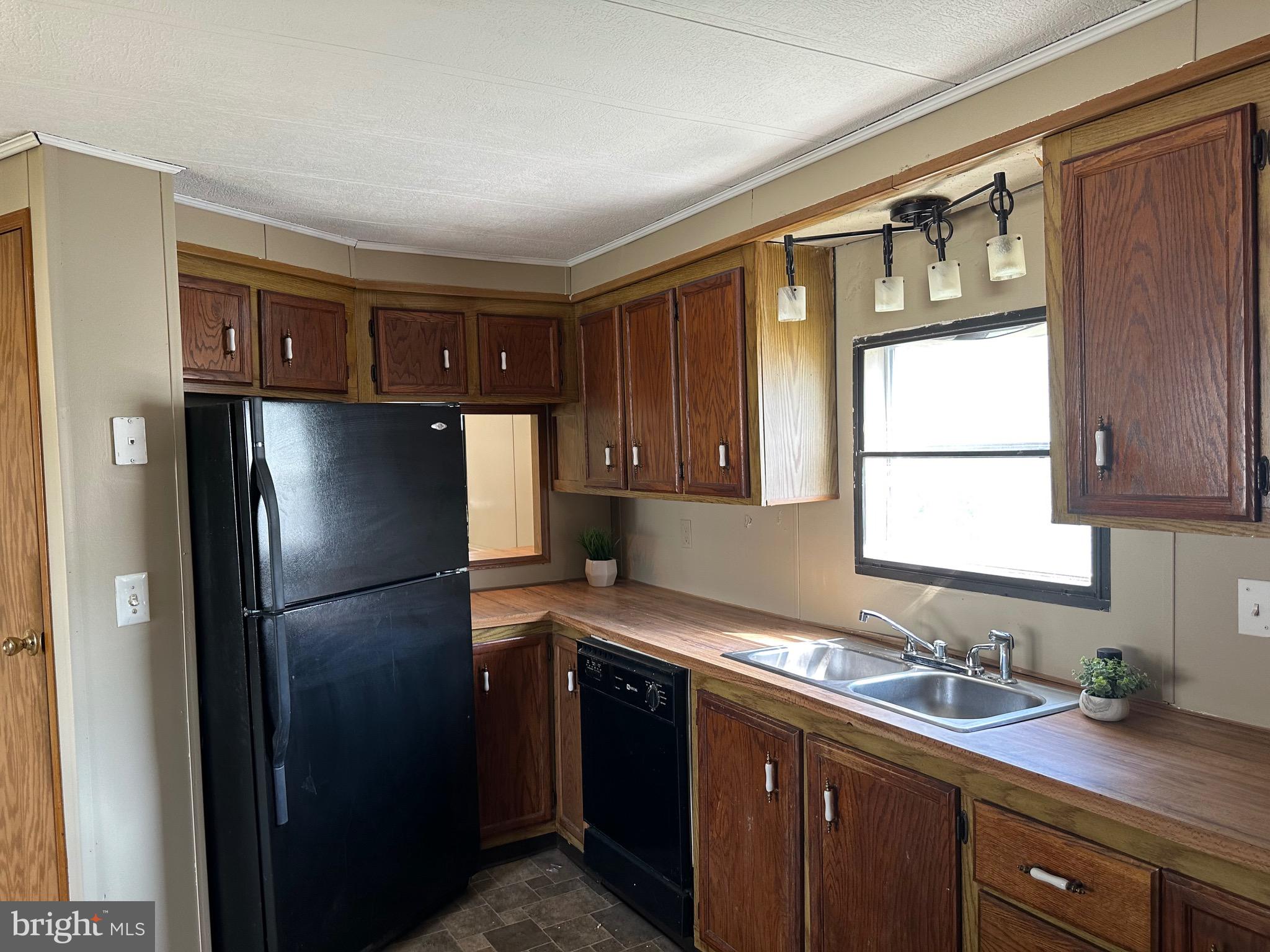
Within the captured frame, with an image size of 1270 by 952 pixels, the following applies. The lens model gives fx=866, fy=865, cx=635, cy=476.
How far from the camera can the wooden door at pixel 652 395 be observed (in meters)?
3.13

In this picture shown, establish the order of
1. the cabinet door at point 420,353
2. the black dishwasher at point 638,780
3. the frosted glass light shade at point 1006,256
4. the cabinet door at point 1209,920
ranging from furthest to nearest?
the cabinet door at point 420,353 < the black dishwasher at point 638,780 < the frosted glass light shade at point 1006,256 < the cabinet door at point 1209,920

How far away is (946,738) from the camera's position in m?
1.84

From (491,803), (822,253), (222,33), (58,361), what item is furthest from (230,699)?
(822,253)

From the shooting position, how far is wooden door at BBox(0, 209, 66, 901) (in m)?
2.24

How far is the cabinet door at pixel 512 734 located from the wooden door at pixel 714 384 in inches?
37.3

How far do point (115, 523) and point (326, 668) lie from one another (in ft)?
2.24

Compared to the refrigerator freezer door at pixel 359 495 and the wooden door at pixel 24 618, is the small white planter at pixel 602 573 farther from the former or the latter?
the wooden door at pixel 24 618

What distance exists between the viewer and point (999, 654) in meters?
2.27

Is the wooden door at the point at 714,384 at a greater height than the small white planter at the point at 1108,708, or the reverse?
the wooden door at the point at 714,384

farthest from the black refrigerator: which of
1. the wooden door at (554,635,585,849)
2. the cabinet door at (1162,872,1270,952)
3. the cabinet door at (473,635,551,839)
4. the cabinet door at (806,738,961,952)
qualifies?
the cabinet door at (1162,872,1270,952)

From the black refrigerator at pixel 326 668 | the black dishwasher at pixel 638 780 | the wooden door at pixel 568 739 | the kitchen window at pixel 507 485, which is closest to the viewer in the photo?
the black refrigerator at pixel 326 668

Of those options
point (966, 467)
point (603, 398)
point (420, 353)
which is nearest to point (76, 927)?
point (420, 353)

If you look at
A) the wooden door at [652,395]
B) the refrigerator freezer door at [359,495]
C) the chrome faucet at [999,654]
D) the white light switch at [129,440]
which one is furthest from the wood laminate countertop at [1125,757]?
the white light switch at [129,440]

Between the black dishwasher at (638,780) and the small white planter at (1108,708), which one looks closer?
the small white planter at (1108,708)
